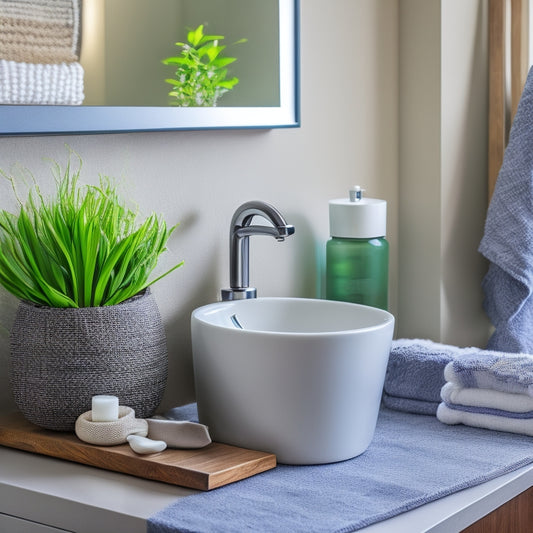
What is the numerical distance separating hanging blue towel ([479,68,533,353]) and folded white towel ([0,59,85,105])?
0.88 m

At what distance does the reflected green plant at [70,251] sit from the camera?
1.08m

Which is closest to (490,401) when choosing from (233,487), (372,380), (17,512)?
(372,380)

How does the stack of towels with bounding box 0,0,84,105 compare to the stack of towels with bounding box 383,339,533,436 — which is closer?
the stack of towels with bounding box 0,0,84,105

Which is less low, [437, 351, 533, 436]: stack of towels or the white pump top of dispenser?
the white pump top of dispenser

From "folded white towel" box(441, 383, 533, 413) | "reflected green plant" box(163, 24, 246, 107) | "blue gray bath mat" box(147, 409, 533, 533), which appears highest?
→ "reflected green plant" box(163, 24, 246, 107)

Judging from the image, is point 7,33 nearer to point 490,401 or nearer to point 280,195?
point 280,195

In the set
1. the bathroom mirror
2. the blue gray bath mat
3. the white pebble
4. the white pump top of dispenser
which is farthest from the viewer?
the white pump top of dispenser

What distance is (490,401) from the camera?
127 centimetres

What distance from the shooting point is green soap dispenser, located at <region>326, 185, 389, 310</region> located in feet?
5.00

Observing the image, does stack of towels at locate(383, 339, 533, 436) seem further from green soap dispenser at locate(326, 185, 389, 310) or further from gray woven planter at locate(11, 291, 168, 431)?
gray woven planter at locate(11, 291, 168, 431)

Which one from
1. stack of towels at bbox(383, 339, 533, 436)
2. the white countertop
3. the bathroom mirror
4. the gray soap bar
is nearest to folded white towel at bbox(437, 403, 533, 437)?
stack of towels at bbox(383, 339, 533, 436)

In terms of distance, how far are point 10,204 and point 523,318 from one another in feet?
3.40

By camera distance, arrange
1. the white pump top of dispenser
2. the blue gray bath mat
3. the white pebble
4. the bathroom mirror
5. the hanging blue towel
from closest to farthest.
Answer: the blue gray bath mat → the white pebble → the bathroom mirror → the white pump top of dispenser → the hanging blue towel

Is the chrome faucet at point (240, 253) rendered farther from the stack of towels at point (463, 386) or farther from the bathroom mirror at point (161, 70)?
the stack of towels at point (463, 386)
